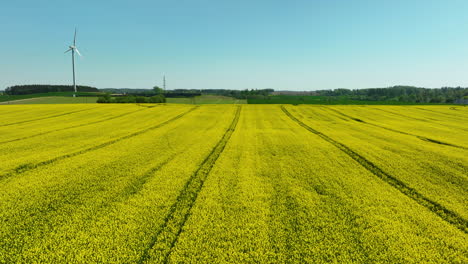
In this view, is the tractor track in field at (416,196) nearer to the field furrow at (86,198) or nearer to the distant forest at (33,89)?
the field furrow at (86,198)

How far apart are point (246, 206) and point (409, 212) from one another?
4735 mm

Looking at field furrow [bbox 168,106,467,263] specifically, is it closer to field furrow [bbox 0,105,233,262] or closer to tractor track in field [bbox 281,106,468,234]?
tractor track in field [bbox 281,106,468,234]

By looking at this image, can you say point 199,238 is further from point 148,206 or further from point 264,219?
point 148,206

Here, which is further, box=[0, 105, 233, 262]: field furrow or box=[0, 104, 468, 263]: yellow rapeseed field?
box=[0, 105, 233, 262]: field furrow

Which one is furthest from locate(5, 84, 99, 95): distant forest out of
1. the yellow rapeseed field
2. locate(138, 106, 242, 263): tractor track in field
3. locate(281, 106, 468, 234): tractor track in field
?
locate(281, 106, 468, 234): tractor track in field

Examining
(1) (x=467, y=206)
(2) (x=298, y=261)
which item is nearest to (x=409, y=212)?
(1) (x=467, y=206)

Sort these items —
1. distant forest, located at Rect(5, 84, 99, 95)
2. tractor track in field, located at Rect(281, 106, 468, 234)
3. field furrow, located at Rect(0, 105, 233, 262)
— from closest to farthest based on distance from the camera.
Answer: field furrow, located at Rect(0, 105, 233, 262) → tractor track in field, located at Rect(281, 106, 468, 234) → distant forest, located at Rect(5, 84, 99, 95)

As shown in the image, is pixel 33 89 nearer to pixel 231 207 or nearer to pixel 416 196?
pixel 231 207

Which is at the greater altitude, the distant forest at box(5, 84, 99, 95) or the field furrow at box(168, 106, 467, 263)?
the distant forest at box(5, 84, 99, 95)

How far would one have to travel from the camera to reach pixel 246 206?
6.00 m

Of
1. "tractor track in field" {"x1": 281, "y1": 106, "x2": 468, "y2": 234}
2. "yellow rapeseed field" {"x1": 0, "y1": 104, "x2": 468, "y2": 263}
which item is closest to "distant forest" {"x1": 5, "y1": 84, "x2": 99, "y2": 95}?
"yellow rapeseed field" {"x1": 0, "y1": 104, "x2": 468, "y2": 263}

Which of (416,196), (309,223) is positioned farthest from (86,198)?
(416,196)

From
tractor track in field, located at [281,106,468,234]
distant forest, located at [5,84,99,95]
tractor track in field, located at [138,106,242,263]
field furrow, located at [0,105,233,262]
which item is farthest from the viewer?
distant forest, located at [5,84,99,95]

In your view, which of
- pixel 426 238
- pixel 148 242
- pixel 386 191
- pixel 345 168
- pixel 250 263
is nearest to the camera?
pixel 250 263
